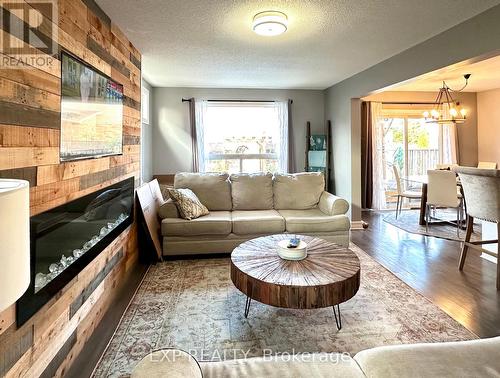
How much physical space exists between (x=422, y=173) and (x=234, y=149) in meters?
4.26

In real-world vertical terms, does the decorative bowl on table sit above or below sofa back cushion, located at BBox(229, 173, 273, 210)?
below

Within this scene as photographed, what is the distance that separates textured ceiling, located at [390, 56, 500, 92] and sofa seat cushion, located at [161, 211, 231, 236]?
311cm

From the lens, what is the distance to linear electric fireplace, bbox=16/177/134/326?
4.83 feet

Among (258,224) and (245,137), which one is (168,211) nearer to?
(258,224)

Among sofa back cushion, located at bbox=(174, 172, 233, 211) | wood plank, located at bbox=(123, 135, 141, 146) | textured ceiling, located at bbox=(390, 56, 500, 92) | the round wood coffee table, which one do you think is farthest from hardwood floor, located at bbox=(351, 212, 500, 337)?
wood plank, located at bbox=(123, 135, 141, 146)

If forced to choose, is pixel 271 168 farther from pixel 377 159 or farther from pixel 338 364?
pixel 338 364

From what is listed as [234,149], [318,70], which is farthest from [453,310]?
[234,149]

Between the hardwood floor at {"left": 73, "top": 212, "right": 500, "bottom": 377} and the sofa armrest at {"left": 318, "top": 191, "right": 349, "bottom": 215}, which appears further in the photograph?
the sofa armrest at {"left": 318, "top": 191, "right": 349, "bottom": 215}

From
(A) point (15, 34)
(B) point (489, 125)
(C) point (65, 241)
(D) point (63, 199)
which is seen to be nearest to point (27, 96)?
(A) point (15, 34)

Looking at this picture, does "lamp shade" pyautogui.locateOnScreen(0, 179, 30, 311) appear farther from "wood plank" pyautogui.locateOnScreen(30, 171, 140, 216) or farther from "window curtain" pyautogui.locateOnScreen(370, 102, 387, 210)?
"window curtain" pyautogui.locateOnScreen(370, 102, 387, 210)

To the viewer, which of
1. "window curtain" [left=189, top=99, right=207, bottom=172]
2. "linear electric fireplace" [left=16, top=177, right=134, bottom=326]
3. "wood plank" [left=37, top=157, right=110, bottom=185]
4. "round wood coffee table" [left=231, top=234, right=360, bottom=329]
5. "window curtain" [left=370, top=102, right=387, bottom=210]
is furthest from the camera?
"window curtain" [left=370, top=102, right=387, bottom=210]

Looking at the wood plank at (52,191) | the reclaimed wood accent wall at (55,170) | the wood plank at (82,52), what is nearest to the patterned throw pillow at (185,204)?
the reclaimed wood accent wall at (55,170)

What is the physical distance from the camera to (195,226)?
12.0 ft

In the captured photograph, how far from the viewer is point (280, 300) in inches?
78.1
